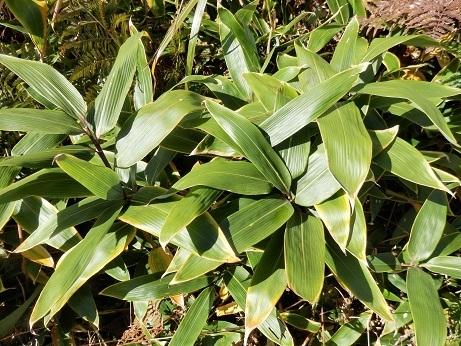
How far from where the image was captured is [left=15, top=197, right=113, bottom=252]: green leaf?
3.58 ft

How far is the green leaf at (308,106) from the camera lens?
1003 mm

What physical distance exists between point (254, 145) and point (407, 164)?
0.98ft

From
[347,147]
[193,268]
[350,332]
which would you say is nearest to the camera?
[347,147]

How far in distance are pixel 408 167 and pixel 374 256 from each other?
29 cm

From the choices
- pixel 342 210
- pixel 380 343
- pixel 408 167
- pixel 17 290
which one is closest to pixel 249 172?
pixel 342 210

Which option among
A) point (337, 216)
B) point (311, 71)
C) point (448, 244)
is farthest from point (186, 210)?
point (448, 244)

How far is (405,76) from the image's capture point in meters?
1.44

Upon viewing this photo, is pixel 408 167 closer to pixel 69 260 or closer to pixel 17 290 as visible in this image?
pixel 69 260

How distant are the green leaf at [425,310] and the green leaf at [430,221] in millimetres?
60

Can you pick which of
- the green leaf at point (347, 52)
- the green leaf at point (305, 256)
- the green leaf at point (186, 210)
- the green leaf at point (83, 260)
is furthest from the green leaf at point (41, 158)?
the green leaf at point (347, 52)

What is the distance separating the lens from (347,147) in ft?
3.13

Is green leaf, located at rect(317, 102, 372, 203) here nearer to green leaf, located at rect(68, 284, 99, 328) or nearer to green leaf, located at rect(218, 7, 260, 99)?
green leaf, located at rect(218, 7, 260, 99)

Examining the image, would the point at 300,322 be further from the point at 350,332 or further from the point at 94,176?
the point at 94,176

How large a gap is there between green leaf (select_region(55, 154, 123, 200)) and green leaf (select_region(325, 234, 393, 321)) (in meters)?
0.45
